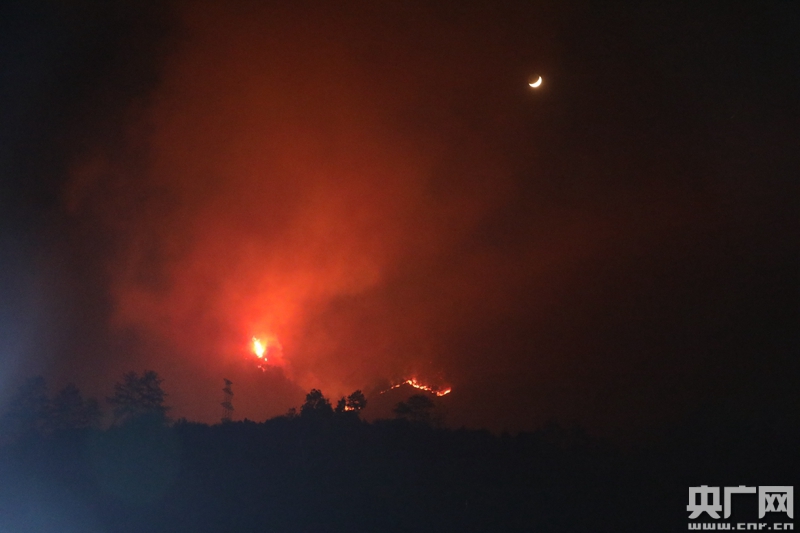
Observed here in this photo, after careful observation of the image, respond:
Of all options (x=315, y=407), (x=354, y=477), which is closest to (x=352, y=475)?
(x=354, y=477)

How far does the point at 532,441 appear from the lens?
28266 millimetres

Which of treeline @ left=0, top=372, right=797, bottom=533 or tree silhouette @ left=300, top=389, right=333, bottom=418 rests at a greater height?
tree silhouette @ left=300, top=389, right=333, bottom=418

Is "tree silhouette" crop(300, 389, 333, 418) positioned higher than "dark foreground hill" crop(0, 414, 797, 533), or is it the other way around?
"tree silhouette" crop(300, 389, 333, 418)

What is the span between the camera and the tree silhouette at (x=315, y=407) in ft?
102

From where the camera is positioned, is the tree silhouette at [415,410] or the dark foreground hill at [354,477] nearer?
the dark foreground hill at [354,477]

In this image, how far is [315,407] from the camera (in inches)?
1241

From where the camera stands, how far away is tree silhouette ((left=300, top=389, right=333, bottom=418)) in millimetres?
30997

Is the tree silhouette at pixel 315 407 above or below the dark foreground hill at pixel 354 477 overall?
above

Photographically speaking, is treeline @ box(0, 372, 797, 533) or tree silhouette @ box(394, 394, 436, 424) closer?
treeline @ box(0, 372, 797, 533)

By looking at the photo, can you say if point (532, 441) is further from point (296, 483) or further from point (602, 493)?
point (296, 483)

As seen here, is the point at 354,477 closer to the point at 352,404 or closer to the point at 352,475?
the point at 352,475

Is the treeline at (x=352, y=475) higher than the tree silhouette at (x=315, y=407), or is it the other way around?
the tree silhouette at (x=315, y=407)

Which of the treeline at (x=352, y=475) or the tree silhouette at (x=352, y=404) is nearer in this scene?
the treeline at (x=352, y=475)

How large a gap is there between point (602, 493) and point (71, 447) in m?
25.5
